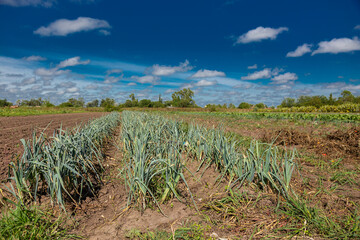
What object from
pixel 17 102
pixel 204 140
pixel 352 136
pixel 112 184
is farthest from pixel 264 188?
pixel 17 102

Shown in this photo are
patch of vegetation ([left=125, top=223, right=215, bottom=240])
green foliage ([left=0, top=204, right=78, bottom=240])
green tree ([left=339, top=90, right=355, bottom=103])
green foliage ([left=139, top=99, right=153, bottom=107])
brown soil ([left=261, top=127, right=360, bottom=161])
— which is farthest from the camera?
green foliage ([left=139, top=99, right=153, bottom=107])

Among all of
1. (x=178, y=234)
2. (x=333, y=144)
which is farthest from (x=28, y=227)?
(x=333, y=144)

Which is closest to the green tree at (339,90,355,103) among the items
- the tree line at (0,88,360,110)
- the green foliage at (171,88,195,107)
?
the tree line at (0,88,360,110)

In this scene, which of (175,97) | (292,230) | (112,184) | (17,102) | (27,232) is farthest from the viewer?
(175,97)

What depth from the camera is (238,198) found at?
212 cm

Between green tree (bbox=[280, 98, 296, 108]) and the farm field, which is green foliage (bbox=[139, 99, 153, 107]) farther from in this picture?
the farm field

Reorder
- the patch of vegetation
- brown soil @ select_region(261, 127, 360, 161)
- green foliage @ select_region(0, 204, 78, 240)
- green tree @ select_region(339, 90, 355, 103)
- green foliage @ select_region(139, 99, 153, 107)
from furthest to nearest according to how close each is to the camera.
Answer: green foliage @ select_region(139, 99, 153, 107), green tree @ select_region(339, 90, 355, 103), brown soil @ select_region(261, 127, 360, 161), the patch of vegetation, green foliage @ select_region(0, 204, 78, 240)

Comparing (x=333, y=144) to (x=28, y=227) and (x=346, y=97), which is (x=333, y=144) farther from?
(x=346, y=97)

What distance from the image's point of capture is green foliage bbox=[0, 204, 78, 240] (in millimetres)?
1558

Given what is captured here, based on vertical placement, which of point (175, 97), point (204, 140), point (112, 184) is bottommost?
point (112, 184)

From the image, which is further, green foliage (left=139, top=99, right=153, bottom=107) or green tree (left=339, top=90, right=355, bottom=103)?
green foliage (left=139, top=99, right=153, bottom=107)

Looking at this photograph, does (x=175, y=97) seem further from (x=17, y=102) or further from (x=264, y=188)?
(x=264, y=188)

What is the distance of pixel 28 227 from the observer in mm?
1683

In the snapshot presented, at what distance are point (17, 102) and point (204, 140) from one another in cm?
10022
